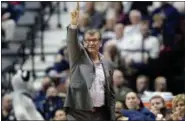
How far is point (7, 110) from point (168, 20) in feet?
9.82

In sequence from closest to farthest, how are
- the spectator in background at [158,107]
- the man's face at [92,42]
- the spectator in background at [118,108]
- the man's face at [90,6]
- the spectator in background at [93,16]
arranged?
1. the man's face at [92,42]
2. the spectator in background at [118,108]
3. the spectator in background at [158,107]
4. the spectator in background at [93,16]
5. the man's face at [90,6]

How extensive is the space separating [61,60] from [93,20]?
1.11 metres

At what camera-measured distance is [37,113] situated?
431 inches

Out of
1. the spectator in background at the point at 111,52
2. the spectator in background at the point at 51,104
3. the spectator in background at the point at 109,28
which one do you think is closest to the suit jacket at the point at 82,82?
the spectator in background at the point at 51,104

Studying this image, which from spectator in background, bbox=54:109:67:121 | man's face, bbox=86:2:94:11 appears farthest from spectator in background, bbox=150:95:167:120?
man's face, bbox=86:2:94:11

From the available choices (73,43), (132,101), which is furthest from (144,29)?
(73,43)

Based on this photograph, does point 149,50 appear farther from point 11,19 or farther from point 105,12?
point 11,19

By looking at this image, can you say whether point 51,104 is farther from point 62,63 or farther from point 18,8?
point 18,8

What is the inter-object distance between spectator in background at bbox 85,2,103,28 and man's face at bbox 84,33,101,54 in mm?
5590

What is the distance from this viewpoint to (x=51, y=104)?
11086mm

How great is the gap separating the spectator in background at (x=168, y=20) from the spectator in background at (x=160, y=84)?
84 cm

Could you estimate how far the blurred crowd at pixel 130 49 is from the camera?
11297 millimetres

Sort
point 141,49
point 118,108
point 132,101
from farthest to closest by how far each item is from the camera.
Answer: point 141,49, point 132,101, point 118,108

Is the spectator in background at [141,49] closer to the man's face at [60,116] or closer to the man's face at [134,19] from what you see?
the man's face at [134,19]
